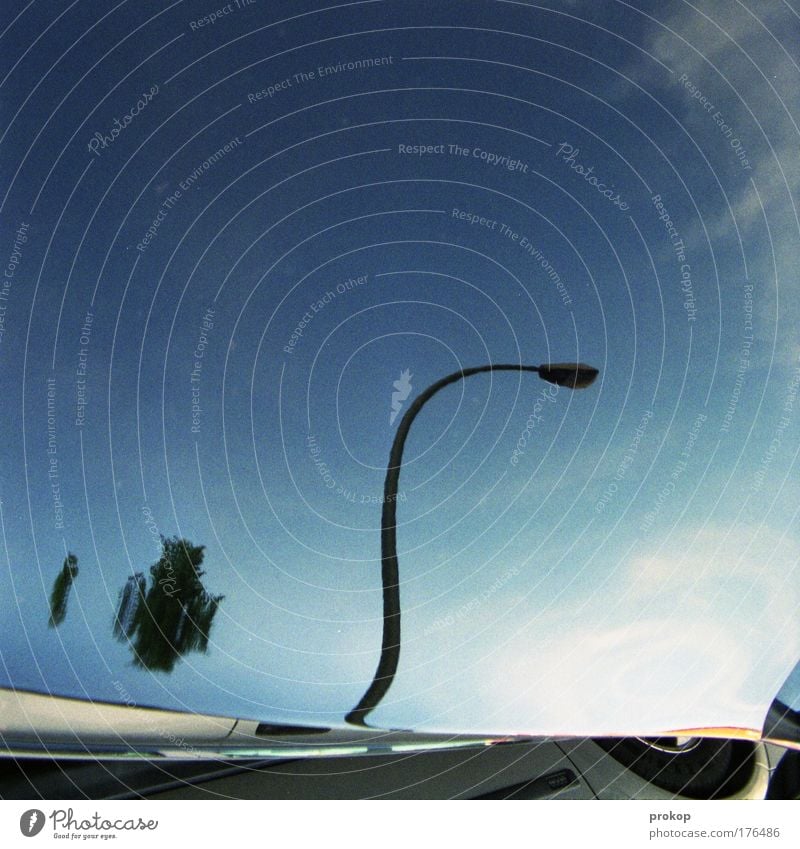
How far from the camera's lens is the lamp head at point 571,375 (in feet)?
4.30

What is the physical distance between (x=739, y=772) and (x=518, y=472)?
625 millimetres

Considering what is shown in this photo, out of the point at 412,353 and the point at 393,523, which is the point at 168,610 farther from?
the point at 412,353

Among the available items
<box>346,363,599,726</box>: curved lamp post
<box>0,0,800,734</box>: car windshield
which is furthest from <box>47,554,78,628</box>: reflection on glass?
<box>346,363,599,726</box>: curved lamp post

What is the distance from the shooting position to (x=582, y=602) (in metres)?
1.25

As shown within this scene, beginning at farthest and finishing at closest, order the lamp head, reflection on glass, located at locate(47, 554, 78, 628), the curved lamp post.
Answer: the lamp head, the curved lamp post, reflection on glass, located at locate(47, 554, 78, 628)

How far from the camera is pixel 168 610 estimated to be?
3.61ft

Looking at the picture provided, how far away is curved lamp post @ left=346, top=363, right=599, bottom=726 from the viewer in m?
1.18

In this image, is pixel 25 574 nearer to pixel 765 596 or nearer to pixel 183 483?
pixel 183 483

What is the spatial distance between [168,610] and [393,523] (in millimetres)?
404

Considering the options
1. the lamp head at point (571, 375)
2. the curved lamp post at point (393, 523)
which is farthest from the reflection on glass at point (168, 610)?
the lamp head at point (571, 375)

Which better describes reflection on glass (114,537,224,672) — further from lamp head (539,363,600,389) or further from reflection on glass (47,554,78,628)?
lamp head (539,363,600,389)

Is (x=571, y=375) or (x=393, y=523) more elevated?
(x=571, y=375)

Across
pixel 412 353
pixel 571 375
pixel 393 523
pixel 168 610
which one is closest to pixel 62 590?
pixel 168 610

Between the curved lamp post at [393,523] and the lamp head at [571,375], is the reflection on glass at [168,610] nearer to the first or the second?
the curved lamp post at [393,523]
